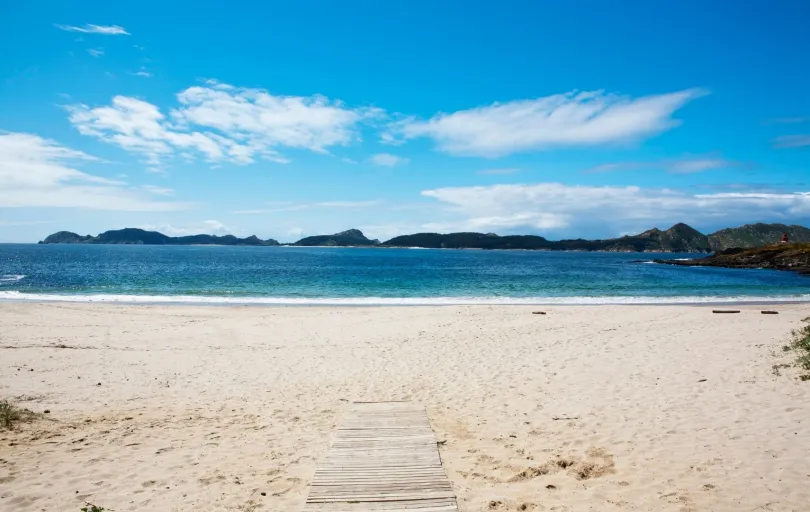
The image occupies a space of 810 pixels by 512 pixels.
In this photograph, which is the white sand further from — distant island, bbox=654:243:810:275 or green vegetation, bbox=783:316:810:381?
distant island, bbox=654:243:810:275

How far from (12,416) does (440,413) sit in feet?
27.6

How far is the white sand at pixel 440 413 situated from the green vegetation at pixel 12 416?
1.27 ft

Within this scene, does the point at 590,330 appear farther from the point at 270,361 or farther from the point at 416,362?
the point at 270,361

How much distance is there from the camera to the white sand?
612 cm

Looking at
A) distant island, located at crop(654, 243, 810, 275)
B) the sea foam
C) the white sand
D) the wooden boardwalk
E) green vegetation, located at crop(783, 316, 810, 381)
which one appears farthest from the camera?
distant island, located at crop(654, 243, 810, 275)

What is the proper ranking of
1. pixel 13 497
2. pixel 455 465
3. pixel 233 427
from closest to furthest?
pixel 13 497, pixel 455 465, pixel 233 427

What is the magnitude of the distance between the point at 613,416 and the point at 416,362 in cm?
658

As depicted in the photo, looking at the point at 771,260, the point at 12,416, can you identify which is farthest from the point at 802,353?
the point at 771,260

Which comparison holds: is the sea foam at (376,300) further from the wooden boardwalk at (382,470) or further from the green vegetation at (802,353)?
the wooden boardwalk at (382,470)

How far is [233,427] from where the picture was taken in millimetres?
8719

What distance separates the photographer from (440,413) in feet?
31.1

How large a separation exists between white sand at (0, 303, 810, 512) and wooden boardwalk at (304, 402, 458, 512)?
285mm

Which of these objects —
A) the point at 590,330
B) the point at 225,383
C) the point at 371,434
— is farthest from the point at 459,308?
the point at 371,434

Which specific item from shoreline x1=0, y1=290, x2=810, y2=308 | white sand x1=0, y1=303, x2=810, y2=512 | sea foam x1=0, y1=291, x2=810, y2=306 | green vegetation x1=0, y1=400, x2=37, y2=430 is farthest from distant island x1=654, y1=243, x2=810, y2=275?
green vegetation x1=0, y1=400, x2=37, y2=430
